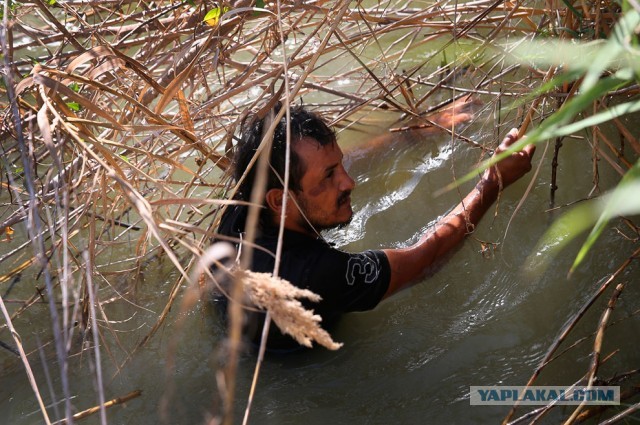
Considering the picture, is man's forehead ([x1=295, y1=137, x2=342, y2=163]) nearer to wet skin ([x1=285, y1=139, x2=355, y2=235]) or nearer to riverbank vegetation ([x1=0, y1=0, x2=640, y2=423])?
wet skin ([x1=285, y1=139, x2=355, y2=235])

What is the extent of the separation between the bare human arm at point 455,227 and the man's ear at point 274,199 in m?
0.39

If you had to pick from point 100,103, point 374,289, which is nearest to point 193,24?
point 100,103

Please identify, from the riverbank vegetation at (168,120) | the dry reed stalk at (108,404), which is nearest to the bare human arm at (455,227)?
the riverbank vegetation at (168,120)

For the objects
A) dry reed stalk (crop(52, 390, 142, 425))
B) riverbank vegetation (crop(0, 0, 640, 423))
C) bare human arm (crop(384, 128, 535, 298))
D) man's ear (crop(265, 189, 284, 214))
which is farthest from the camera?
bare human arm (crop(384, 128, 535, 298))

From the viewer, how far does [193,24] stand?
2.62 meters

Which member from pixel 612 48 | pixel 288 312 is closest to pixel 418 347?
pixel 288 312

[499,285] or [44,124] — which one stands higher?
[44,124]

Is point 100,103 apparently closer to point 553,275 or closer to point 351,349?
point 351,349

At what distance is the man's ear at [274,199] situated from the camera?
2.34 meters

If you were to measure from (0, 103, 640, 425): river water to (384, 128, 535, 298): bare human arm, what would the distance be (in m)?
0.14

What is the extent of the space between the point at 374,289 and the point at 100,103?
1099mm

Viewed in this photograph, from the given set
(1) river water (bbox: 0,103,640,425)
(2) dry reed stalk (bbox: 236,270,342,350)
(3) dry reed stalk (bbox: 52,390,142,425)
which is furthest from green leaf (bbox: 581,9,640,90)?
(3) dry reed stalk (bbox: 52,390,142,425)

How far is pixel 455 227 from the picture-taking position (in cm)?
262

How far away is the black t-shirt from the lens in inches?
90.3
